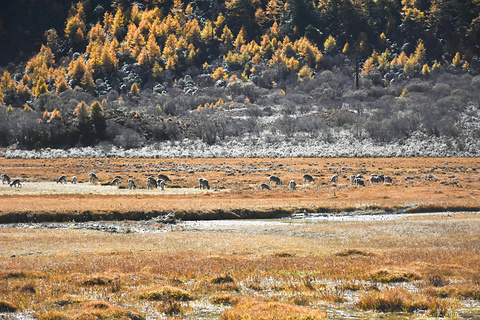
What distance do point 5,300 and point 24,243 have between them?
1322cm

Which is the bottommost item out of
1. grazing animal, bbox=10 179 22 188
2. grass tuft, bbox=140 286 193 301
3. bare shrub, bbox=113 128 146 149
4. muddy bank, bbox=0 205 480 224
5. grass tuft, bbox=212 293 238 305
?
muddy bank, bbox=0 205 480 224

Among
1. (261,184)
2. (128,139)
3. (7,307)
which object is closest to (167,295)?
(7,307)

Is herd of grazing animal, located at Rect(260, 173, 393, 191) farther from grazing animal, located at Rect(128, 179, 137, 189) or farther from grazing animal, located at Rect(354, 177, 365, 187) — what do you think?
grazing animal, located at Rect(128, 179, 137, 189)

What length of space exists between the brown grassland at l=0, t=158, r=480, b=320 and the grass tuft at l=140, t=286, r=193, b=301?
0.03 meters

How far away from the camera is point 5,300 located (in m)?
12.9

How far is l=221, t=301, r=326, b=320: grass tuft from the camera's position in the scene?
38.5ft

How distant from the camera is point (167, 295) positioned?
1423cm

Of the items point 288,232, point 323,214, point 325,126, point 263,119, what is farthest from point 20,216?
point 263,119

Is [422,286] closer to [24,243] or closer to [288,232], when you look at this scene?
[288,232]

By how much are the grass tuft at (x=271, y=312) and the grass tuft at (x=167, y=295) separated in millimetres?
2056

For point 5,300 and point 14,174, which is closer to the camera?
point 5,300

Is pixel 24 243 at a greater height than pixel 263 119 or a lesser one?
lesser

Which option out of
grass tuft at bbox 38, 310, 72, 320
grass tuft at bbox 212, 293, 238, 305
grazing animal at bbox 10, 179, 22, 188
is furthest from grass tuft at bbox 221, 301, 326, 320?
grazing animal at bbox 10, 179, 22, 188

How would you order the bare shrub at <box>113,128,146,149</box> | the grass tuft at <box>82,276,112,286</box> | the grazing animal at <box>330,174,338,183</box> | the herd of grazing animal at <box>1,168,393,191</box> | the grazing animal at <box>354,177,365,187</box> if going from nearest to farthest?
the grass tuft at <box>82,276,112,286</box> < the herd of grazing animal at <box>1,168,393,191</box> < the grazing animal at <box>354,177,365,187</box> < the grazing animal at <box>330,174,338,183</box> < the bare shrub at <box>113,128,146,149</box>
